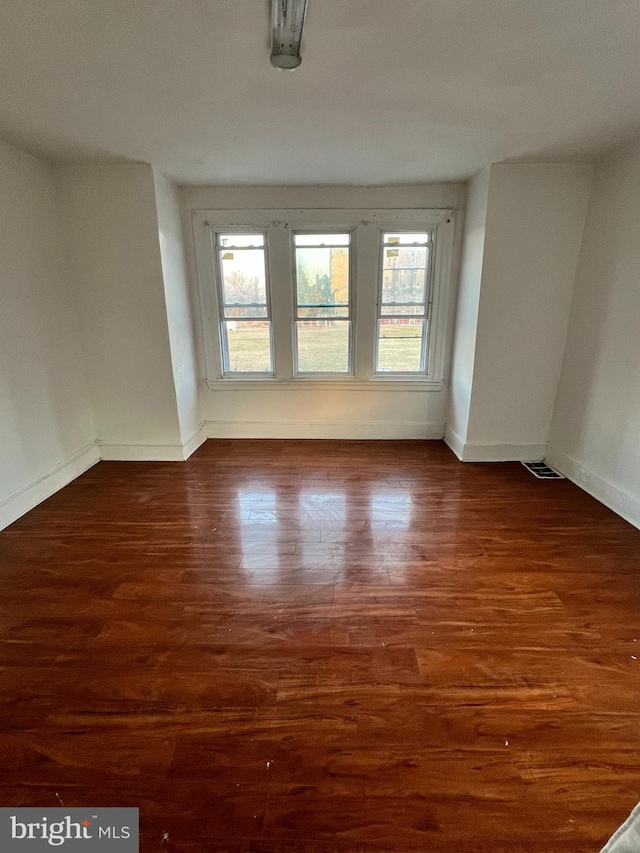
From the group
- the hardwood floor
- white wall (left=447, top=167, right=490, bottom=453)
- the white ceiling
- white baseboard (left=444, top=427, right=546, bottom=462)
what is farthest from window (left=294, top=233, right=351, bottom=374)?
the hardwood floor

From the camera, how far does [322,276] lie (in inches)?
150

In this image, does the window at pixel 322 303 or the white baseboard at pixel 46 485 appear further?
the window at pixel 322 303

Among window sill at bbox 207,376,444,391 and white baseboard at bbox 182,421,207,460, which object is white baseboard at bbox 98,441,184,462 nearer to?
white baseboard at bbox 182,421,207,460

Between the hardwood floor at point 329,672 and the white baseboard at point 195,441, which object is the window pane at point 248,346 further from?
the hardwood floor at point 329,672

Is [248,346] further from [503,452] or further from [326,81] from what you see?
[503,452]

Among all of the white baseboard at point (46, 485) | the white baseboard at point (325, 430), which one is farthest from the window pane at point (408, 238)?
the white baseboard at point (46, 485)

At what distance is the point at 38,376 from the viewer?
9.53ft

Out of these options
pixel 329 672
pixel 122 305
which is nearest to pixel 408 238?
pixel 122 305

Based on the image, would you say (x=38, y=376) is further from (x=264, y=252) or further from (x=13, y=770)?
(x=13, y=770)

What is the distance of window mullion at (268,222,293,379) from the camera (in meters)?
3.68

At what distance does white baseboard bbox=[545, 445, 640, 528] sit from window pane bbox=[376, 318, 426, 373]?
149 centimetres

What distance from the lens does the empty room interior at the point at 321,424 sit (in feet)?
4.00

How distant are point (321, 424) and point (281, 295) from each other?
1367mm

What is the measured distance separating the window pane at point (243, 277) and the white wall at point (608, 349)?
9.04ft
